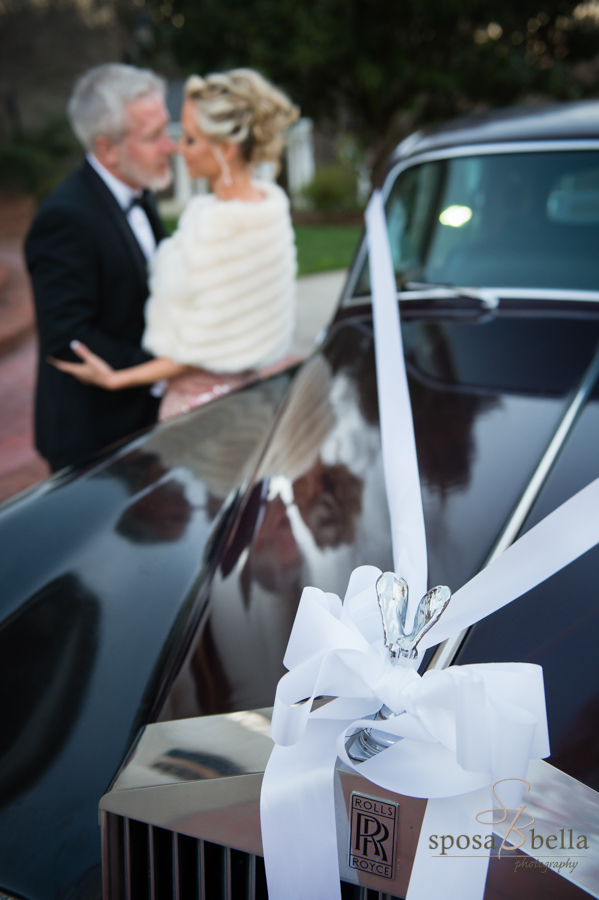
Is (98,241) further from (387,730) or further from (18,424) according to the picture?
(18,424)

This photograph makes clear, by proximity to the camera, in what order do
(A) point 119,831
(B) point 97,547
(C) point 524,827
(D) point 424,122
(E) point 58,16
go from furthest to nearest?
(E) point 58,16 < (D) point 424,122 < (B) point 97,547 < (A) point 119,831 < (C) point 524,827

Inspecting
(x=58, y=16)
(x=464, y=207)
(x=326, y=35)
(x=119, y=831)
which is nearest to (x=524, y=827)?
(x=119, y=831)

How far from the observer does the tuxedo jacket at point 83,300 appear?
2551mm

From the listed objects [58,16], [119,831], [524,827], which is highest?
[58,16]

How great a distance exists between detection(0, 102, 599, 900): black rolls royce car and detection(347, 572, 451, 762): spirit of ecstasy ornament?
0.21 ft

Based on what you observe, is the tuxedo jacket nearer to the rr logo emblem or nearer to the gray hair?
the gray hair

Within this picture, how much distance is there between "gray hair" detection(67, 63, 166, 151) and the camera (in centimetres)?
248

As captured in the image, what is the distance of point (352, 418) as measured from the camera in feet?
6.36

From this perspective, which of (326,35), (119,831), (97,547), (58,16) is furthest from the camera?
(58,16)

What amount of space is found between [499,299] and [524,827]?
171cm

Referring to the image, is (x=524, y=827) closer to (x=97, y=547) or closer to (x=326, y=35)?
(x=97, y=547)

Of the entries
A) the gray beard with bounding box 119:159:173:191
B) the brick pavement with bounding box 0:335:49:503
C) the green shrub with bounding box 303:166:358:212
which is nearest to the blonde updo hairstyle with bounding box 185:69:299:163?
the gray beard with bounding box 119:159:173:191
